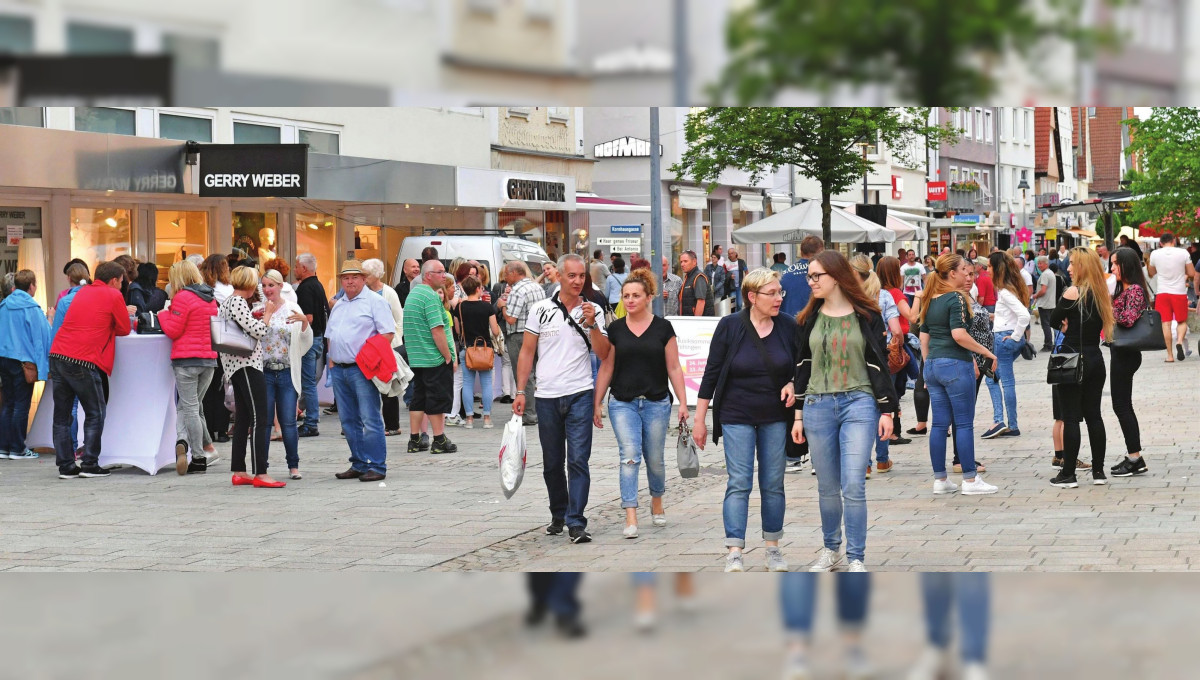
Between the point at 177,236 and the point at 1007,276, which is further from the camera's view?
the point at 177,236

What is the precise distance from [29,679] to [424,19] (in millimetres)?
3964

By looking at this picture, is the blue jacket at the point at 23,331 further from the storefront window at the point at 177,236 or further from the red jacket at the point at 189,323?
the storefront window at the point at 177,236

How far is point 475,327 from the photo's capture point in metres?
16.1

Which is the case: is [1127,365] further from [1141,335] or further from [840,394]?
[840,394]

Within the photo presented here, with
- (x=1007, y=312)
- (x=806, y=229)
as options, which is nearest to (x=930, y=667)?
(x=1007, y=312)

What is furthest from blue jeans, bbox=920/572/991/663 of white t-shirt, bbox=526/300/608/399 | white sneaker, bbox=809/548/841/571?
white t-shirt, bbox=526/300/608/399

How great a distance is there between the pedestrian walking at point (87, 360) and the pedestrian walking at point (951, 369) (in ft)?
22.3

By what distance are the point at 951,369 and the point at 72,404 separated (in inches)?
291

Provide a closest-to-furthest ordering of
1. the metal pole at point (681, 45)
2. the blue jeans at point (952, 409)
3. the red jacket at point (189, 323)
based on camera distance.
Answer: the metal pole at point (681, 45)
the blue jeans at point (952, 409)
the red jacket at point (189, 323)

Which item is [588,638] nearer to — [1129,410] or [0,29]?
[0,29]

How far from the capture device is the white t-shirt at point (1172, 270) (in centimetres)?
2275

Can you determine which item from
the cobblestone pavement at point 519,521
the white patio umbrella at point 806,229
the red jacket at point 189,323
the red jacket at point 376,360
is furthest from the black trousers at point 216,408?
the white patio umbrella at point 806,229

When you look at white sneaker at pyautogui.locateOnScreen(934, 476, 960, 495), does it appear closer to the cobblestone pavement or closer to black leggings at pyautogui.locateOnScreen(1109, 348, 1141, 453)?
the cobblestone pavement

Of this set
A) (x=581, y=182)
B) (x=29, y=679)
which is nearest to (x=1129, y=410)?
(x=29, y=679)
